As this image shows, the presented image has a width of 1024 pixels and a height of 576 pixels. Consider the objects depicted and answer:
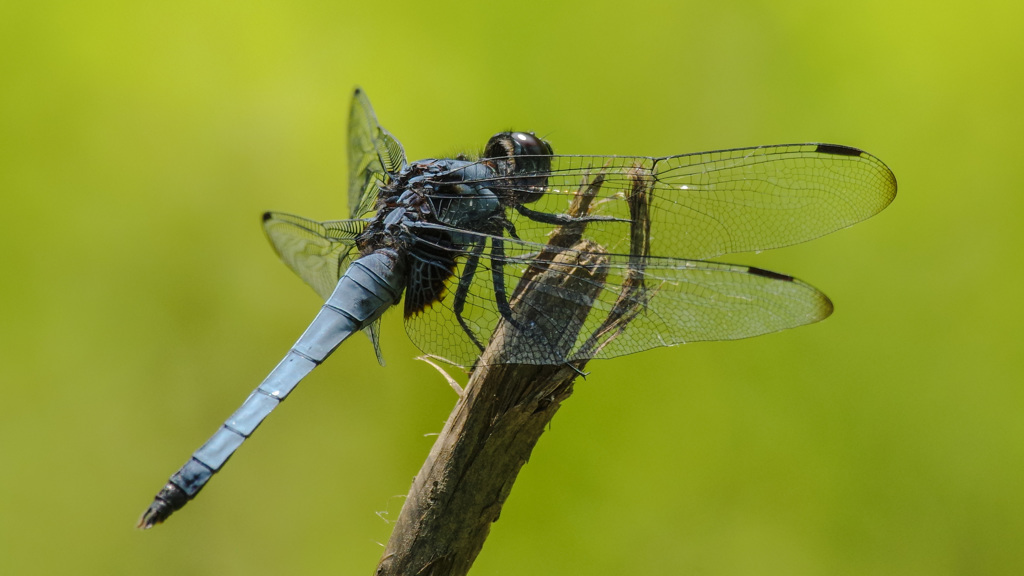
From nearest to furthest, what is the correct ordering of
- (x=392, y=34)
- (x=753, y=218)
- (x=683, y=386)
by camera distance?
(x=753, y=218)
(x=683, y=386)
(x=392, y=34)

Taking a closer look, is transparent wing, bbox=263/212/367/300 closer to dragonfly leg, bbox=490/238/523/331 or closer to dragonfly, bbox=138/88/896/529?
dragonfly, bbox=138/88/896/529

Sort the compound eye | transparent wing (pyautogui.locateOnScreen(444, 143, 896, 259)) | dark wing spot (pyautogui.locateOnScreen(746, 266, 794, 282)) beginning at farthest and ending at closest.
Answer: the compound eye → transparent wing (pyautogui.locateOnScreen(444, 143, 896, 259)) → dark wing spot (pyautogui.locateOnScreen(746, 266, 794, 282))

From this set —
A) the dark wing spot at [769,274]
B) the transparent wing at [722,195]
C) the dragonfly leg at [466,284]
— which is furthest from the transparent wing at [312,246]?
the dark wing spot at [769,274]

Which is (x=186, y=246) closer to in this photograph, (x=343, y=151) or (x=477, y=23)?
(x=343, y=151)

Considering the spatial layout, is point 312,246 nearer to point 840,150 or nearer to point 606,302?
point 606,302

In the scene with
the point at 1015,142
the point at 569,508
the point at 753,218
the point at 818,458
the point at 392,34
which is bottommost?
the point at 569,508

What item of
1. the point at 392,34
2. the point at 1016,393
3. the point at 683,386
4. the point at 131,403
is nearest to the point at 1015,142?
the point at 1016,393

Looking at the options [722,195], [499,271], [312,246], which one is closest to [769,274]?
[722,195]

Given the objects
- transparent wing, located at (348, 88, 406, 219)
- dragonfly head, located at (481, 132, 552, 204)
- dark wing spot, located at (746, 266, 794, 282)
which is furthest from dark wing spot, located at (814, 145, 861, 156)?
transparent wing, located at (348, 88, 406, 219)
